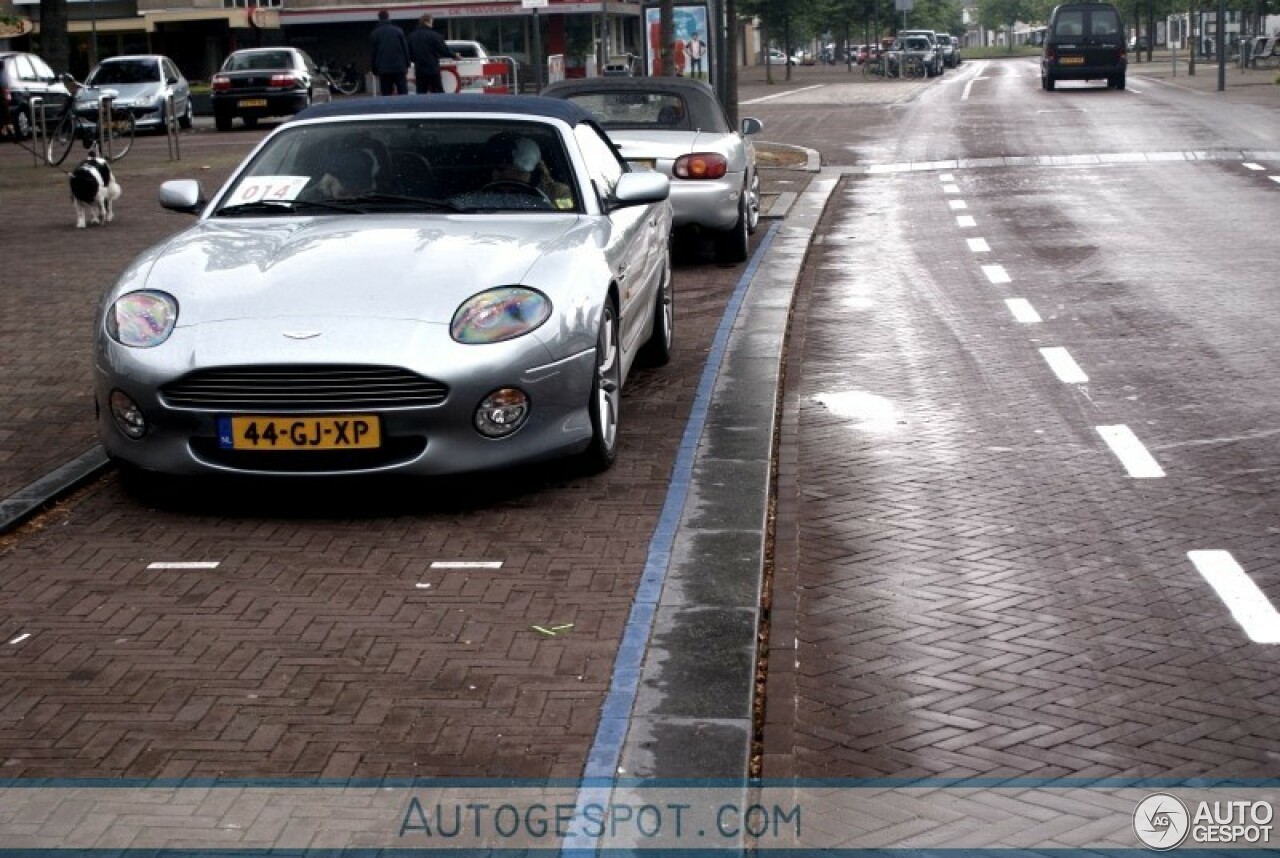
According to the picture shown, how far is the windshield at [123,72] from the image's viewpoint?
38312 millimetres

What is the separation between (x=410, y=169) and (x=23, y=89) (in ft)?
92.3

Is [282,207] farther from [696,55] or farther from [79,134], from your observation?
[79,134]

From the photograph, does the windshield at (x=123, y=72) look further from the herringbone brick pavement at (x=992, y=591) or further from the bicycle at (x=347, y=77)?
the herringbone brick pavement at (x=992, y=591)

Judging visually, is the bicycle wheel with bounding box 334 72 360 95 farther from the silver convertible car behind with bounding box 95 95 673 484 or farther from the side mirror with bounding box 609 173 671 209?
the silver convertible car behind with bounding box 95 95 673 484

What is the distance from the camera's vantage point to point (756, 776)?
4477 mm

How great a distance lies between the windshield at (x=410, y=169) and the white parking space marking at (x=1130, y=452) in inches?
99.6

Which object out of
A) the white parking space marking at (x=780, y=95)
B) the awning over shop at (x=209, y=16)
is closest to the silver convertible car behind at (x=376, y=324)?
the white parking space marking at (x=780, y=95)

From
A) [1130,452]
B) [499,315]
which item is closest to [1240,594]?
[1130,452]

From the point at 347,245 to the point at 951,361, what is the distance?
12.9 ft

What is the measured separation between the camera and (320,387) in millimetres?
6691

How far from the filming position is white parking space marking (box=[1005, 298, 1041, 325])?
453 inches

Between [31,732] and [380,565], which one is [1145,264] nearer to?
[380,565]

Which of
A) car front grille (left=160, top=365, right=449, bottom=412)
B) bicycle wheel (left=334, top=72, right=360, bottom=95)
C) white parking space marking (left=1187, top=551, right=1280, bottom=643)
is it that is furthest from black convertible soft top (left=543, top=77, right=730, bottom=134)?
bicycle wheel (left=334, top=72, right=360, bottom=95)

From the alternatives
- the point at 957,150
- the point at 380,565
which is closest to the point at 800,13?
the point at 957,150
